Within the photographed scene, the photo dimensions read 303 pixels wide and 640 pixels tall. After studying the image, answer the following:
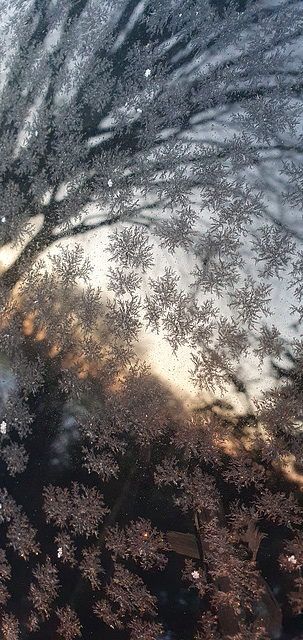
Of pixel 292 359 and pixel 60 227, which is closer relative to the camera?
pixel 292 359

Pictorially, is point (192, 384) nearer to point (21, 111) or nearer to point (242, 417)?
point (242, 417)

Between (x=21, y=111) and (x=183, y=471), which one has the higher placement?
(x=21, y=111)

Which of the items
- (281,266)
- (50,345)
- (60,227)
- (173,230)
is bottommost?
(50,345)

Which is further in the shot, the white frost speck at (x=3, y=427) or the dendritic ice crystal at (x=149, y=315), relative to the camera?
the white frost speck at (x=3, y=427)

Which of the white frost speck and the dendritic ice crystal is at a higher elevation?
the dendritic ice crystal

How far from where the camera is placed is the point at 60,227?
2068mm

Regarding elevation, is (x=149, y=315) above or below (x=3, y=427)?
above

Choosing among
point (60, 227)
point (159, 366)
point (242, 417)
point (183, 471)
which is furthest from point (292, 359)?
point (60, 227)

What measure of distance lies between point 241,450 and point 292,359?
57 centimetres

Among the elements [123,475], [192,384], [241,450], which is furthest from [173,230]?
[123,475]

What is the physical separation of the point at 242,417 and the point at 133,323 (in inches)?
31.4

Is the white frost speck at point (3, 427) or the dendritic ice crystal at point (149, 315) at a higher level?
the dendritic ice crystal at point (149, 315)

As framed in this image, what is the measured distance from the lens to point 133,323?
6.52 ft

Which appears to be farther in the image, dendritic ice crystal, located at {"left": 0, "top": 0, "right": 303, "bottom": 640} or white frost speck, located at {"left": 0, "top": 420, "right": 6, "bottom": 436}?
white frost speck, located at {"left": 0, "top": 420, "right": 6, "bottom": 436}
